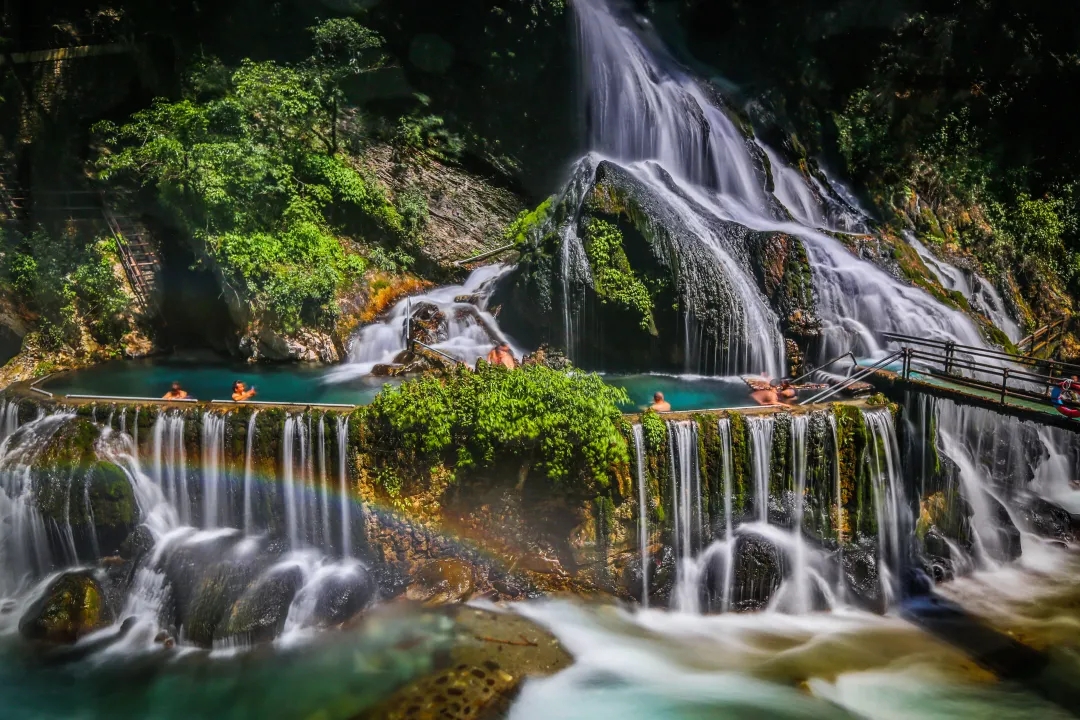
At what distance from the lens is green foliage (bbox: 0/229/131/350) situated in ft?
53.1

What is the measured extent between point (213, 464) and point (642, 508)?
22.3 ft

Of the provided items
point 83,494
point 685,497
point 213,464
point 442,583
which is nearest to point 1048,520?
point 685,497

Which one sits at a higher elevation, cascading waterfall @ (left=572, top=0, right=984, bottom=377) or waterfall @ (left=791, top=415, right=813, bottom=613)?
cascading waterfall @ (left=572, top=0, right=984, bottom=377)

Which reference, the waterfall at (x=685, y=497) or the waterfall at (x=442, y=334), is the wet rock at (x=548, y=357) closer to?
the waterfall at (x=442, y=334)

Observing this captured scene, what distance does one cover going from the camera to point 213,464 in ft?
36.7

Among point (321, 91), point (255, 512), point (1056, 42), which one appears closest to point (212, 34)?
point (321, 91)

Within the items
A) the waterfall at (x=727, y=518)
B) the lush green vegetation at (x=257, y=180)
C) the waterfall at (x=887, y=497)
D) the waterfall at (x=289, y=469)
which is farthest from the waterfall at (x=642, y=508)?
the lush green vegetation at (x=257, y=180)

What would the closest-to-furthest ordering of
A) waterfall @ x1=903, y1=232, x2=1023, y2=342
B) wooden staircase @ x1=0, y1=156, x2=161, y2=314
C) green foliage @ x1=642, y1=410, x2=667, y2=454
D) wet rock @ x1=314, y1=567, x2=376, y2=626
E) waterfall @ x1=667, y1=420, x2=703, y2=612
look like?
wet rock @ x1=314, y1=567, x2=376, y2=626, green foliage @ x1=642, y1=410, x2=667, y2=454, waterfall @ x1=667, y1=420, x2=703, y2=612, wooden staircase @ x1=0, y1=156, x2=161, y2=314, waterfall @ x1=903, y1=232, x2=1023, y2=342

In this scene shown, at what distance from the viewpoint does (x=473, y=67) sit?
22391 mm

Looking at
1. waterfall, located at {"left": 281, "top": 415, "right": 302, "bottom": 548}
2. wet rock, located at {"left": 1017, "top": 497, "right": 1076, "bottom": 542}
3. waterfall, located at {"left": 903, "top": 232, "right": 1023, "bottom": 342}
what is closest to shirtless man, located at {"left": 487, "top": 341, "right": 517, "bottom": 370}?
waterfall, located at {"left": 281, "top": 415, "right": 302, "bottom": 548}

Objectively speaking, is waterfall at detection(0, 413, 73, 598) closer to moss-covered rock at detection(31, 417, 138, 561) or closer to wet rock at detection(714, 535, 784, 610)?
moss-covered rock at detection(31, 417, 138, 561)

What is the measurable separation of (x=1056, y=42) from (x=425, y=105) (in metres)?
15.9

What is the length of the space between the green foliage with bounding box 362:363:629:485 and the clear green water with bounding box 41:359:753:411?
2800 millimetres

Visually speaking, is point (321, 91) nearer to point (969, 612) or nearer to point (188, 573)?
point (188, 573)
